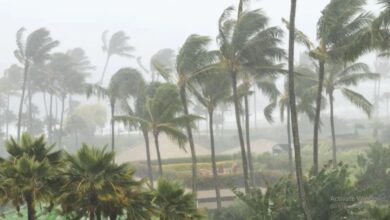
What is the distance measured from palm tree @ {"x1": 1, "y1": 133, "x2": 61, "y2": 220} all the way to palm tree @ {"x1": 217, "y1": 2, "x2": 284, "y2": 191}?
13.7 meters

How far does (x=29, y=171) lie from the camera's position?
467 inches

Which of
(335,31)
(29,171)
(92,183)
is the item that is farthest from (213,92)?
(92,183)

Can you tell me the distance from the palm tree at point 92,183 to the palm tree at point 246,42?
13.6 metres

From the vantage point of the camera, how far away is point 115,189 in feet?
37.2

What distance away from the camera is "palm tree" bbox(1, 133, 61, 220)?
11.8 meters

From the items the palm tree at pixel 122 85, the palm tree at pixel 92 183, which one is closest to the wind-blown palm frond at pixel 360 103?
the palm tree at pixel 122 85

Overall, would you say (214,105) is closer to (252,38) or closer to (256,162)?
Answer: (252,38)

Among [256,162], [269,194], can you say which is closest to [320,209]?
[269,194]

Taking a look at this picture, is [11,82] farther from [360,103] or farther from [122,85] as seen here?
[360,103]

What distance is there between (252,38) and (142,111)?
9790mm

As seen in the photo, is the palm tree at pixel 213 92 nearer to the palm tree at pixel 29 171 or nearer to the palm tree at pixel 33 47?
the palm tree at pixel 29 171

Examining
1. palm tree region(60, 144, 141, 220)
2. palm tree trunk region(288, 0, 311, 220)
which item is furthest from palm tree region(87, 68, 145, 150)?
Result: palm tree region(60, 144, 141, 220)

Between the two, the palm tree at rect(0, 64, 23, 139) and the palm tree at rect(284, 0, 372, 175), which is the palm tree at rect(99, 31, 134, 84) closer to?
the palm tree at rect(0, 64, 23, 139)

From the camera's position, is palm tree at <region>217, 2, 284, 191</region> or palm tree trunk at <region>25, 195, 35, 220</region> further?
palm tree at <region>217, 2, 284, 191</region>
